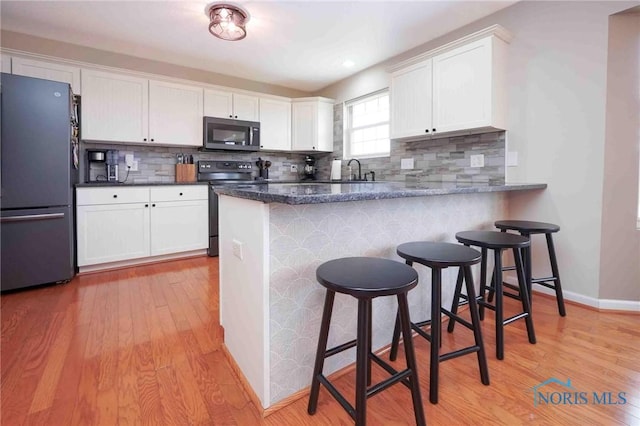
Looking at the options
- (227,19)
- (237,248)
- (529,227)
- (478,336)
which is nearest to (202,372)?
(237,248)

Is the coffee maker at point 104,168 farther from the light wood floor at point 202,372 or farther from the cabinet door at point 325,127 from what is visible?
the cabinet door at point 325,127

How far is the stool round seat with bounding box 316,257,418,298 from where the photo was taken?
1000 mm

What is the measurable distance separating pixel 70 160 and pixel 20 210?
57 cm

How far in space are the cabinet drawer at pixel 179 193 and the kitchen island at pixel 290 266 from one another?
213 centimetres

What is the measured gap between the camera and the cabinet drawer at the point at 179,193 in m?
3.44

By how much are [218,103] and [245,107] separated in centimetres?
38

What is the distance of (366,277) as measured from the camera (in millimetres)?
1094

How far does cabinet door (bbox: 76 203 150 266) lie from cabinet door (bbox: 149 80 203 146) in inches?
36.2

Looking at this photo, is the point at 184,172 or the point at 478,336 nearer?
the point at 478,336

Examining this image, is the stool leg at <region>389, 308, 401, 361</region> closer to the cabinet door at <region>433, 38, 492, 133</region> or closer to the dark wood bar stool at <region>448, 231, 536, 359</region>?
the dark wood bar stool at <region>448, 231, 536, 359</region>

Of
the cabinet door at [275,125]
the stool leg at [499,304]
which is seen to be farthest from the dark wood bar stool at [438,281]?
the cabinet door at [275,125]

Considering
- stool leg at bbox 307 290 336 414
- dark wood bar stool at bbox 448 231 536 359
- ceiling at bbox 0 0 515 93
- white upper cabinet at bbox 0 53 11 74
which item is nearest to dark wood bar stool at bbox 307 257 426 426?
stool leg at bbox 307 290 336 414

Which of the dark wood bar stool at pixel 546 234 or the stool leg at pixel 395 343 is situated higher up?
the dark wood bar stool at pixel 546 234

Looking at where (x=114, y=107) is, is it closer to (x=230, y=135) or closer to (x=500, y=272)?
(x=230, y=135)
